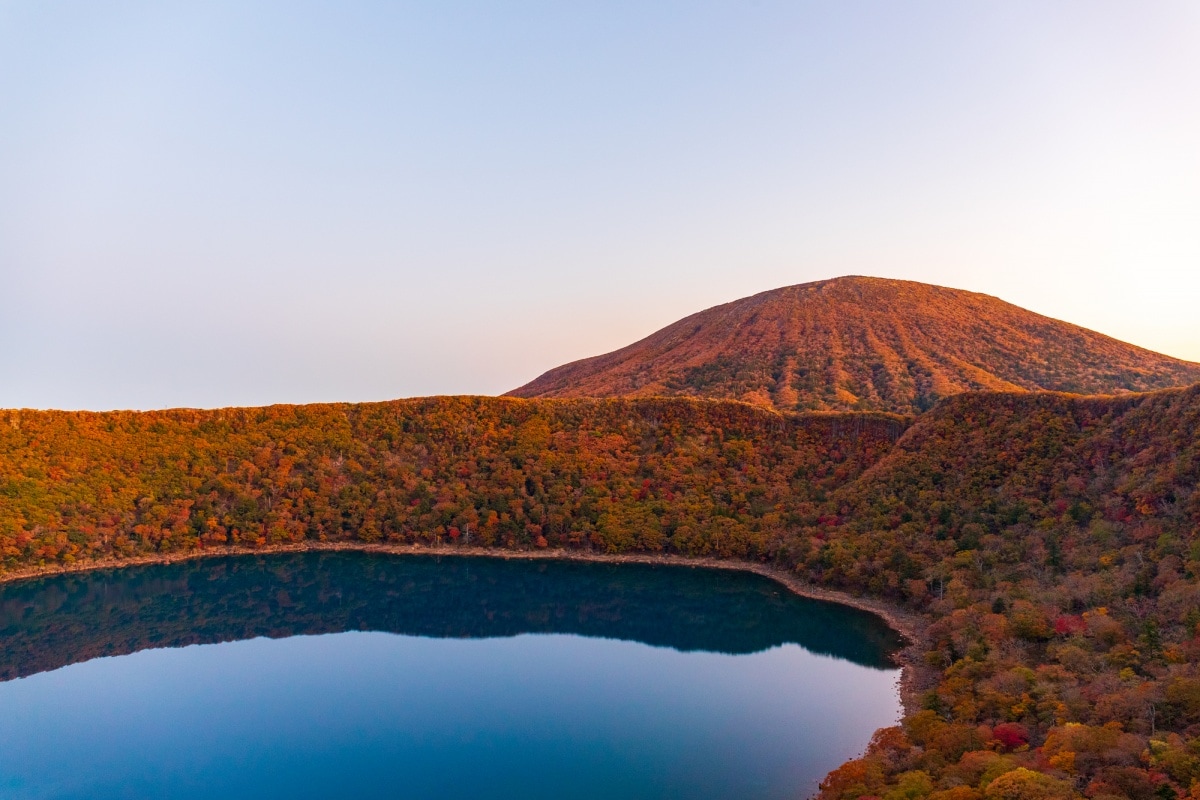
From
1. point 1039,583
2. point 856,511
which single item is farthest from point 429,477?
point 1039,583

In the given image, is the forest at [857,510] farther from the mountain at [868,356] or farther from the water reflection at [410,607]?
the mountain at [868,356]

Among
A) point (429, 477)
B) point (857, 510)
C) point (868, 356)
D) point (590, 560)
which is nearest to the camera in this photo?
point (857, 510)

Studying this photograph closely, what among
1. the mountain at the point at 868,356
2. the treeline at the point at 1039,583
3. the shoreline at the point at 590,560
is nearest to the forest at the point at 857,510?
the treeline at the point at 1039,583

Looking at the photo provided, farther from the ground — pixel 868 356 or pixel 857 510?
pixel 868 356

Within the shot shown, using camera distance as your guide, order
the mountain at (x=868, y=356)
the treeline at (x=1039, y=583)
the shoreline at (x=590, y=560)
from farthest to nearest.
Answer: the mountain at (x=868, y=356), the shoreline at (x=590, y=560), the treeline at (x=1039, y=583)

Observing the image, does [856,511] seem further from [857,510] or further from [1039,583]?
[1039,583]

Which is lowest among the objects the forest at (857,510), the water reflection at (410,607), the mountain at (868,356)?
the water reflection at (410,607)

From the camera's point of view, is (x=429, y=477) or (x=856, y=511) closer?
(x=856, y=511)
